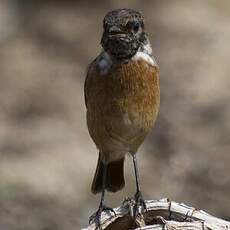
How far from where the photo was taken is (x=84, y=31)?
1312 cm

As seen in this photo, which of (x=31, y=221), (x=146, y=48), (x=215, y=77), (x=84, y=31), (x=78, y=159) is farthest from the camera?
(x=84, y=31)

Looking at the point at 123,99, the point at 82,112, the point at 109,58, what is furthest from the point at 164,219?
the point at 82,112

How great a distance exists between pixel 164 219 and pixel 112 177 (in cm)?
148

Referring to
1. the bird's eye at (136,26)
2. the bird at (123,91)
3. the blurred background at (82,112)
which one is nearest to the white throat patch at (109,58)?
the bird at (123,91)

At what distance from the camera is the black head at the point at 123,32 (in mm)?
6719

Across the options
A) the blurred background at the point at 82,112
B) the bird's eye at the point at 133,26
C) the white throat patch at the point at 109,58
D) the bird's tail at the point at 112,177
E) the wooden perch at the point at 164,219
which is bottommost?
the wooden perch at the point at 164,219

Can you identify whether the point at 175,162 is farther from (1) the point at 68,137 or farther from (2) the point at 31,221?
(2) the point at 31,221

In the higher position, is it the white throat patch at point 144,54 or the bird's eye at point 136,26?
the white throat patch at point 144,54

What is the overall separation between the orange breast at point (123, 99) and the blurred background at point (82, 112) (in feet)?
8.13

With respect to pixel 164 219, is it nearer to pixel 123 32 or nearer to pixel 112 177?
pixel 123 32

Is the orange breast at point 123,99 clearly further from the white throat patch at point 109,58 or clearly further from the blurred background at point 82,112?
the blurred background at point 82,112

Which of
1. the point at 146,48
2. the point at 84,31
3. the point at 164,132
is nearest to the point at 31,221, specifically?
the point at 164,132

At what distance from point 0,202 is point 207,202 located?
173cm

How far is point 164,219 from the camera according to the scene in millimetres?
6301
